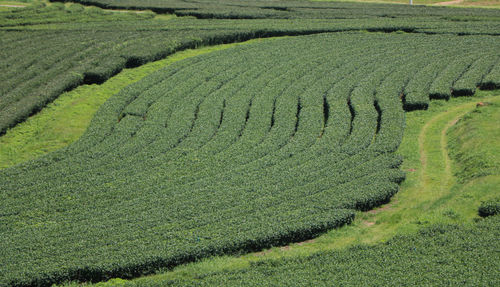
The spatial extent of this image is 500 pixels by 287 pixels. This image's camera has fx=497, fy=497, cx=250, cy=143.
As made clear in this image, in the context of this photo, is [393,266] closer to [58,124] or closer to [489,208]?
[489,208]

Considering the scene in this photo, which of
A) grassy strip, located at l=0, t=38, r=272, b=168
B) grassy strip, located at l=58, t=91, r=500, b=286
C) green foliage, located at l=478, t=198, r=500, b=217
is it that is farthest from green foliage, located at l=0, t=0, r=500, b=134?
green foliage, located at l=478, t=198, r=500, b=217


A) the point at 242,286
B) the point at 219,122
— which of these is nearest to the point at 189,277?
the point at 242,286

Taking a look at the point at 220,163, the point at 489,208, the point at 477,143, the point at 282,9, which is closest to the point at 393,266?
the point at 489,208

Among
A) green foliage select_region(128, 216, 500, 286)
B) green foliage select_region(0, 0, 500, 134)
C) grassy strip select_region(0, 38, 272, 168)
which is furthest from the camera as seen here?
green foliage select_region(0, 0, 500, 134)

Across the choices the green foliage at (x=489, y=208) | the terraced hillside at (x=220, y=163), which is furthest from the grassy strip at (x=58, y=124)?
the green foliage at (x=489, y=208)

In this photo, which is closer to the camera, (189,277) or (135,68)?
(189,277)

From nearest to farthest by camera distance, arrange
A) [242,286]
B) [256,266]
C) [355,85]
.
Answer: [242,286] < [256,266] < [355,85]

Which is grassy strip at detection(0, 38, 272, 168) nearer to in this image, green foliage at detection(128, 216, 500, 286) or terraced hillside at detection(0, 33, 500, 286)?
terraced hillside at detection(0, 33, 500, 286)

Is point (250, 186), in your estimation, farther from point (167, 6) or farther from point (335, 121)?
point (167, 6)
